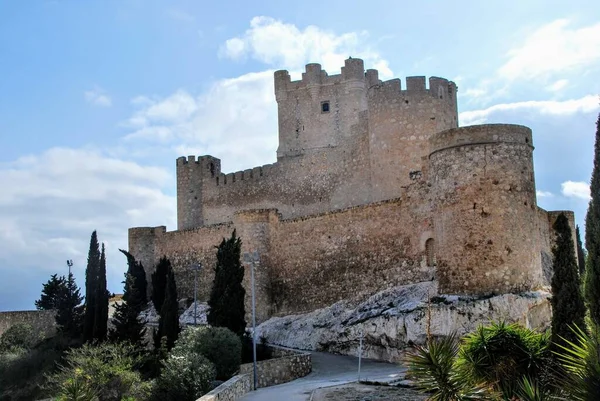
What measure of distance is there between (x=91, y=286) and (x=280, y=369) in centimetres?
1509

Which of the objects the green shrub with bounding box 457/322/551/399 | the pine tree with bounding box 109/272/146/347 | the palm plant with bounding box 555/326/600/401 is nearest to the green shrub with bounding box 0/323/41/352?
the pine tree with bounding box 109/272/146/347

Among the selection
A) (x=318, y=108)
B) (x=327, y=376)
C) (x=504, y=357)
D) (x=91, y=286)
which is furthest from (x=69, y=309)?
(x=504, y=357)

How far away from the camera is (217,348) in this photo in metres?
26.0

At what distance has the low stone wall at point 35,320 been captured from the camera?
147ft

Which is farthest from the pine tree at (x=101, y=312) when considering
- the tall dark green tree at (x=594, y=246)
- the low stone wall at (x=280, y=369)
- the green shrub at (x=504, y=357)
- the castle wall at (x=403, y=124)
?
the tall dark green tree at (x=594, y=246)

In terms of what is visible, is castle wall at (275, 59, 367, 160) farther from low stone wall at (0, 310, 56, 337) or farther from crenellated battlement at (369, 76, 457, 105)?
low stone wall at (0, 310, 56, 337)

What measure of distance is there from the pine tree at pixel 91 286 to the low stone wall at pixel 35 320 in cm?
891

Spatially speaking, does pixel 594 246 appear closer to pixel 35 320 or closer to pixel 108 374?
pixel 108 374

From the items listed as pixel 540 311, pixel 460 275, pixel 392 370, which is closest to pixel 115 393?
pixel 392 370

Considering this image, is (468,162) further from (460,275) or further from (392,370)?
(392,370)

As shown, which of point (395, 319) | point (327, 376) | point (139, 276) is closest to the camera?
point (327, 376)

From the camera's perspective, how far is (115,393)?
2817 centimetres

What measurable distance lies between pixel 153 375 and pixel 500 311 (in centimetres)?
1428

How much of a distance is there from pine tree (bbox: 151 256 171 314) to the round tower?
59.0 feet
